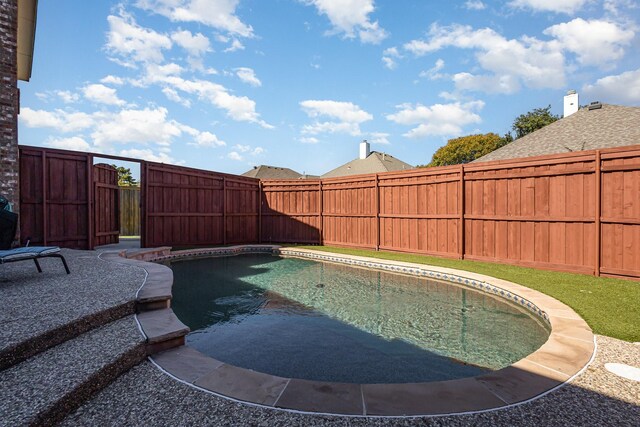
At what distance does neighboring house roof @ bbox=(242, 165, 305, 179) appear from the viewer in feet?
92.6

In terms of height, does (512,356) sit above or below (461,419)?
below

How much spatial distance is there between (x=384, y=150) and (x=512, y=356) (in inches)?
1028

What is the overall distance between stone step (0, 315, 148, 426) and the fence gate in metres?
7.94

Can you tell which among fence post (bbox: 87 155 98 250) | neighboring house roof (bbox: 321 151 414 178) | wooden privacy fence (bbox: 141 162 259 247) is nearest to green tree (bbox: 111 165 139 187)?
neighboring house roof (bbox: 321 151 414 178)

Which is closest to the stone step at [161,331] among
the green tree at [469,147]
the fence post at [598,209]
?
the fence post at [598,209]

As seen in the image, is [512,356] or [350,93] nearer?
[512,356]

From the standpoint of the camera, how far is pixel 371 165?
81.7 feet

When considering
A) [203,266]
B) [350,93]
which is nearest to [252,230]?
[203,266]

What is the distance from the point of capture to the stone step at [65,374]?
1794mm

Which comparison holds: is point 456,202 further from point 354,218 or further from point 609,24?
point 609,24

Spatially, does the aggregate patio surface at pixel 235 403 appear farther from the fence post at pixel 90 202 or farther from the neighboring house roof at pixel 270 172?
the neighboring house roof at pixel 270 172

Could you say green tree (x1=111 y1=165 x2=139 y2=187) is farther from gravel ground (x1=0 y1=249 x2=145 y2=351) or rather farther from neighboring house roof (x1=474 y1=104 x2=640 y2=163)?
neighboring house roof (x1=474 y1=104 x2=640 y2=163)

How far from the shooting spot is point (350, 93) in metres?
15.8

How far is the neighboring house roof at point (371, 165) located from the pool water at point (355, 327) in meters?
18.2
